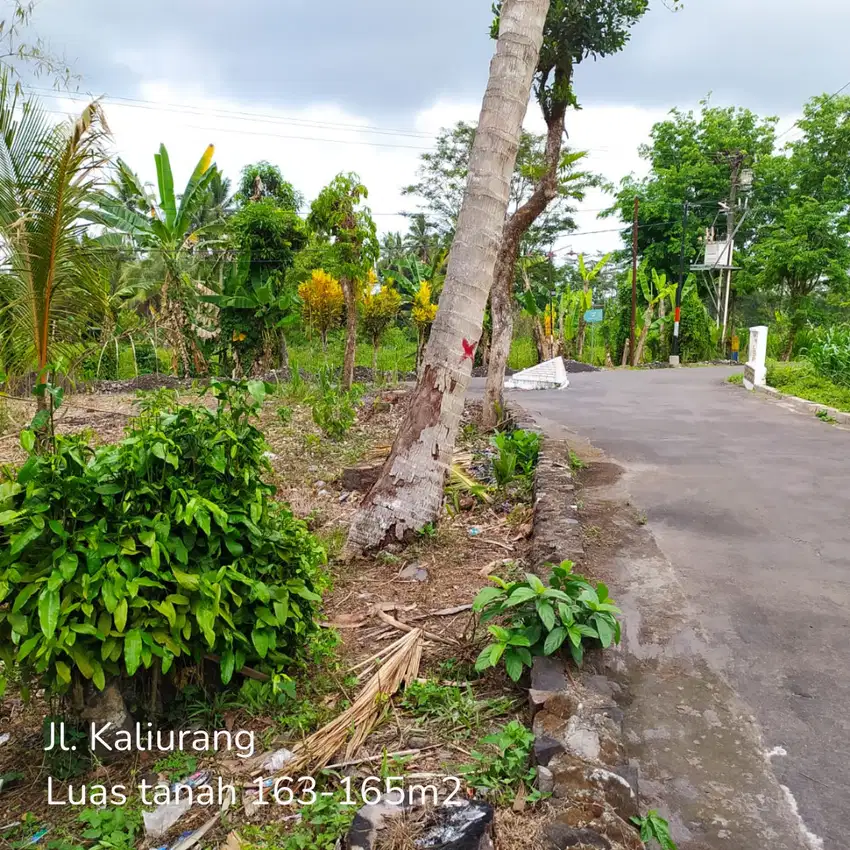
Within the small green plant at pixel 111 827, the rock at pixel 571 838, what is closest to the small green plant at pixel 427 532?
the small green plant at pixel 111 827

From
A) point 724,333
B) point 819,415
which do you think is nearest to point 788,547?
point 819,415

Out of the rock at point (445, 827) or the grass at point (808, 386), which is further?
the grass at point (808, 386)

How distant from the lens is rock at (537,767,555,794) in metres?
2.30

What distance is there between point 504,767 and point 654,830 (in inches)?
20.8

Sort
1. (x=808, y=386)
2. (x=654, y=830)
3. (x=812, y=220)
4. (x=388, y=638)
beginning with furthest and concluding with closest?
(x=812, y=220) → (x=808, y=386) → (x=388, y=638) → (x=654, y=830)

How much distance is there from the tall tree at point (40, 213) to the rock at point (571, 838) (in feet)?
13.6

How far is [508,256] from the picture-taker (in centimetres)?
855

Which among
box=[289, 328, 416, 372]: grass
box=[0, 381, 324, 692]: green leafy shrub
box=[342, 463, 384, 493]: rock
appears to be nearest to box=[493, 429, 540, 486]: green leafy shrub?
box=[342, 463, 384, 493]: rock

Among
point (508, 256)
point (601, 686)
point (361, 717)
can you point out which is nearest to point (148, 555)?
point (361, 717)

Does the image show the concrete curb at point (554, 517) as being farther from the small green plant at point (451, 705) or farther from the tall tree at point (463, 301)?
the small green plant at point (451, 705)

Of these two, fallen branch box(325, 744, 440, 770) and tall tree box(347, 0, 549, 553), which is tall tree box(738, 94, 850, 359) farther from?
fallen branch box(325, 744, 440, 770)

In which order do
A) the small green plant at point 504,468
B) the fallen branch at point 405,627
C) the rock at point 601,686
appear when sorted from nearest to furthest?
the rock at point 601,686
the fallen branch at point 405,627
the small green plant at point 504,468

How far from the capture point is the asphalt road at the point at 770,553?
9.42 feet

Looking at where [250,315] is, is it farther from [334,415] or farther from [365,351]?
[365,351]
